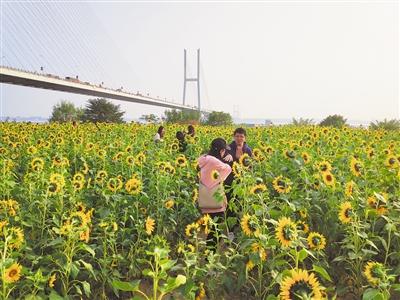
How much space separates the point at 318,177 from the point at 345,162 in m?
1.74

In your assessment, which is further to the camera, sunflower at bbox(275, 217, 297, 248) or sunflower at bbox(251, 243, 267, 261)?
sunflower at bbox(251, 243, 267, 261)

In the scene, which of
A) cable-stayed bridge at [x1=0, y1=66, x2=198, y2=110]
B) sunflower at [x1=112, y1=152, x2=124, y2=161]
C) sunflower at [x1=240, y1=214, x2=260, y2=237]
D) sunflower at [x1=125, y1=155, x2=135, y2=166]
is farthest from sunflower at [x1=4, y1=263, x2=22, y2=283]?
cable-stayed bridge at [x1=0, y1=66, x2=198, y2=110]

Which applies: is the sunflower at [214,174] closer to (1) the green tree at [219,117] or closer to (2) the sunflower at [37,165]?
(2) the sunflower at [37,165]

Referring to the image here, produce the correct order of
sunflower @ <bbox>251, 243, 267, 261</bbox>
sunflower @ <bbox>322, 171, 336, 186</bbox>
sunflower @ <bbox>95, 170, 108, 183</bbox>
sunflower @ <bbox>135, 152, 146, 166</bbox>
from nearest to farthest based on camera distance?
sunflower @ <bbox>251, 243, 267, 261</bbox> → sunflower @ <bbox>322, 171, 336, 186</bbox> → sunflower @ <bbox>95, 170, 108, 183</bbox> → sunflower @ <bbox>135, 152, 146, 166</bbox>

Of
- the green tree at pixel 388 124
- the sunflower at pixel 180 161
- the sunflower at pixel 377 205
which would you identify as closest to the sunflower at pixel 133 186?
the sunflower at pixel 180 161

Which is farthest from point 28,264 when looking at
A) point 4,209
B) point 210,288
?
point 210,288

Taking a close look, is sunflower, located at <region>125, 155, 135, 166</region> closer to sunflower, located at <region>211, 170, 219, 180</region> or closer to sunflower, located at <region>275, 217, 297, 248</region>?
sunflower, located at <region>211, 170, 219, 180</region>

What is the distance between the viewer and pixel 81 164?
283 inches

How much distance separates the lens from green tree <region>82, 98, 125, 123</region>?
4950 cm

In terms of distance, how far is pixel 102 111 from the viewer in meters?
50.2

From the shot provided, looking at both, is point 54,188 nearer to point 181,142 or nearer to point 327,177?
point 327,177

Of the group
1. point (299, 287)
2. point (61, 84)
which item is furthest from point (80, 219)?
point (61, 84)

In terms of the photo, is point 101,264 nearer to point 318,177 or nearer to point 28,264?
point 28,264

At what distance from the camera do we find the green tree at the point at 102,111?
49500 mm
